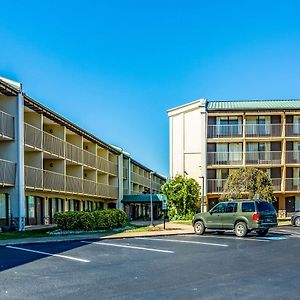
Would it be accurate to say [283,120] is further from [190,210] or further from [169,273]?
→ [169,273]

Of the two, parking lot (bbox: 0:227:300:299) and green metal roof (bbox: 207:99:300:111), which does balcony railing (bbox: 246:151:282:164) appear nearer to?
green metal roof (bbox: 207:99:300:111)

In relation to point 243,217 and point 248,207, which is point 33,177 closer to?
point 243,217

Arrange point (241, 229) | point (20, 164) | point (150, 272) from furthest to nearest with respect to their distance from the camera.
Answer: point (20, 164)
point (241, 229)
point (150, 272)

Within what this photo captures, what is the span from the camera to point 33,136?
29.4m

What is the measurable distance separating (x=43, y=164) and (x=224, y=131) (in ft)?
61.9

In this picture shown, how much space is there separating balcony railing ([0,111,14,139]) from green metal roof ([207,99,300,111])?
23.2 m

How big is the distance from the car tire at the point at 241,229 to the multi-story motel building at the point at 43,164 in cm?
1192

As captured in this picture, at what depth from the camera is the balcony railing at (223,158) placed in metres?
46.2

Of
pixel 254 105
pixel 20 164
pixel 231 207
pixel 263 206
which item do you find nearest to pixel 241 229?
pixel 231 207

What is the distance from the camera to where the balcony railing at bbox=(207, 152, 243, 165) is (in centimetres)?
4625

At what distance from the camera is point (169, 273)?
11.1 m

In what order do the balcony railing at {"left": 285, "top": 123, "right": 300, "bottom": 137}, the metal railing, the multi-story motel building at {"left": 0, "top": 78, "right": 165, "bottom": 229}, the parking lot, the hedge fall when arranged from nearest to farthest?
the parking lot → the hedge → the multi-story motel building at {"left": 0, "top": 78, "right": 165, "bottom": 229} → the balcony railing at {"left": 285, "top": 123, "right": 300, "bottom": 137} → the metal railing

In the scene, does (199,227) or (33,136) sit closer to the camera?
(199,227)

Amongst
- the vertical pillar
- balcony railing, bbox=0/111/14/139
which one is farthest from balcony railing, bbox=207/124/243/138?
balcony railing, bbox=0/111/14/139
